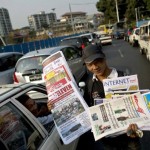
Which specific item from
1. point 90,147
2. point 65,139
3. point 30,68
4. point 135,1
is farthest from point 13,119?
point 135,1

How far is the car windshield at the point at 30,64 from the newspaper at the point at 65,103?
542 cm

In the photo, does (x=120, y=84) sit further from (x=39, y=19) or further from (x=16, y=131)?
(x=39, y=19)

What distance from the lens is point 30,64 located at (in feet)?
27.7

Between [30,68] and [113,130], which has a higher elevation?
[113,130]

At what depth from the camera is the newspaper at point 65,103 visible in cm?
250

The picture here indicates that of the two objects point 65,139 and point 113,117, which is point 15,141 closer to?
point 65,139

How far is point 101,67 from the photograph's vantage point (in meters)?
2.81

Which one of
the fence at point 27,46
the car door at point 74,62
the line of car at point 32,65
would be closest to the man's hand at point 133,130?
the line of car at point 32,65

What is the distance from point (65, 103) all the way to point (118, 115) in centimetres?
49

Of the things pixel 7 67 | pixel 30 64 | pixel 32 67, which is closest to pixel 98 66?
pixel 32 67

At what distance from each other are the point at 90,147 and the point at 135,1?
6573 cm

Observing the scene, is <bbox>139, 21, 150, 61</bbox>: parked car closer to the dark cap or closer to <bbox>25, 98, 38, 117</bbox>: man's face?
<bbox>25, 98, 38, 117</bbox>: man's face

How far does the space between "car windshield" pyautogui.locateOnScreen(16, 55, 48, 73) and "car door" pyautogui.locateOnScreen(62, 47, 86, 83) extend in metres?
1.25

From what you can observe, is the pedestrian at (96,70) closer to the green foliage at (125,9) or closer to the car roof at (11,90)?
the car roof at (11,90)
